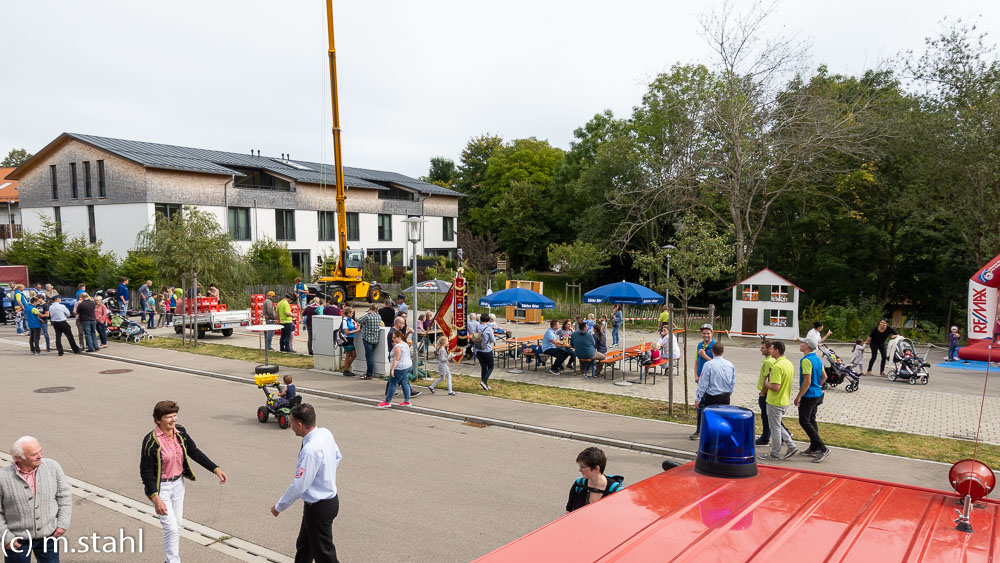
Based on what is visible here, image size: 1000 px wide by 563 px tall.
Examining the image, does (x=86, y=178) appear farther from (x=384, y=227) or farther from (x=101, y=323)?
(x=101, y=323)

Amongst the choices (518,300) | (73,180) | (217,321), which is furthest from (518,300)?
(73,180)

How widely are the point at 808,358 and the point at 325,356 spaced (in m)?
11.5

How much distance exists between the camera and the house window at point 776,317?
81.9ft

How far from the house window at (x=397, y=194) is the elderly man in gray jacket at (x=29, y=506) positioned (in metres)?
47.5

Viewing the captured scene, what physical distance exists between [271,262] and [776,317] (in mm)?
28523

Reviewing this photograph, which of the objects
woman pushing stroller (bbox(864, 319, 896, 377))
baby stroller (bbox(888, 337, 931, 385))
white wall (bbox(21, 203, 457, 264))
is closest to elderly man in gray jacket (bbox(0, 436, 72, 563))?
baby stroller (bbox(888, 337, 931, 385))

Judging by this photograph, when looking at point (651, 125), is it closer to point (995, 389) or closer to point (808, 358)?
point (995, 389)

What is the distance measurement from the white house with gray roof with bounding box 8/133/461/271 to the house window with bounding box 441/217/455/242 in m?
3.87

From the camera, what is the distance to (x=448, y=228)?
186ft

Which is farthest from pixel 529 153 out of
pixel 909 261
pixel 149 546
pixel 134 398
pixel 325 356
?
pixel 149 546

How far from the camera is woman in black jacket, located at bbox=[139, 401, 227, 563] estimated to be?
5.42m

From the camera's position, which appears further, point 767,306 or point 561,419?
point 767,306

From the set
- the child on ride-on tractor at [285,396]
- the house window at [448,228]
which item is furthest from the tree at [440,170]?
the child on ride-on tractor at [285,396]

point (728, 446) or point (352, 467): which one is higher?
point (728, 446)
